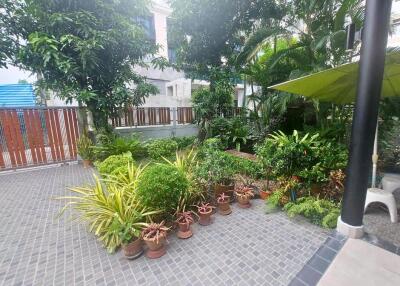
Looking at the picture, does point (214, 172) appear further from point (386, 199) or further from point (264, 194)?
point (386, 199)

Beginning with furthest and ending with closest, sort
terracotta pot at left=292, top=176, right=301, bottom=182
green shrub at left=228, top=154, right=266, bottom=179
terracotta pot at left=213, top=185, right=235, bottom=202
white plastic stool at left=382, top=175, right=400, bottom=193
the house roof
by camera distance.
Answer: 1. the house roof
2. green shrub at left=228, top=154, right=266, bottom=179
3. terracotta pot at left=213, top=185, right=235, bottom=202
4. terracotta pot at left=292, top=176, right=301, bottom=182
5. white plastic stool at left=382, top=175, right=400, bottom=193

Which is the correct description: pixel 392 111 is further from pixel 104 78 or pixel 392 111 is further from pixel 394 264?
pixel 104 78

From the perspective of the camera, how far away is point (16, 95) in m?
9.33

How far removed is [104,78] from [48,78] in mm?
1367

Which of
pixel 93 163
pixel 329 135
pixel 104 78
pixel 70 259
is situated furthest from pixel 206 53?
pixel 70 259

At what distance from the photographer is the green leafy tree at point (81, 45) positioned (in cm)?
470

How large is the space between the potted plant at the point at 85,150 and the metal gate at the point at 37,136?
40cm

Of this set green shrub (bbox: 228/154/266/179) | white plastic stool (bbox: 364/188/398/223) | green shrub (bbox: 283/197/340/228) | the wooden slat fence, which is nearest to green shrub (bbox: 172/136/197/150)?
the wooden slat fence

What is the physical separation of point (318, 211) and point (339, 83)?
1874mm

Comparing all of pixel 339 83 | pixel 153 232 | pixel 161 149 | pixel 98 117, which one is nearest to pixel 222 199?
pixel 153 232

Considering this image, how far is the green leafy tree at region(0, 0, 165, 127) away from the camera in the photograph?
4699 millimetres

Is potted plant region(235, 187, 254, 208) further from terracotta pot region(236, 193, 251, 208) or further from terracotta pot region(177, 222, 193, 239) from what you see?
terracotta pot region(177, 222, 193, 239)

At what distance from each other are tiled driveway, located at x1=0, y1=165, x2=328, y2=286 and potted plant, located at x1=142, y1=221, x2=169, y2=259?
A: 0.08 m

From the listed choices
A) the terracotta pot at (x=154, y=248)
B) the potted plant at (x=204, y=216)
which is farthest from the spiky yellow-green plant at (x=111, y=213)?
the potted plant at (x=204, y=216)
